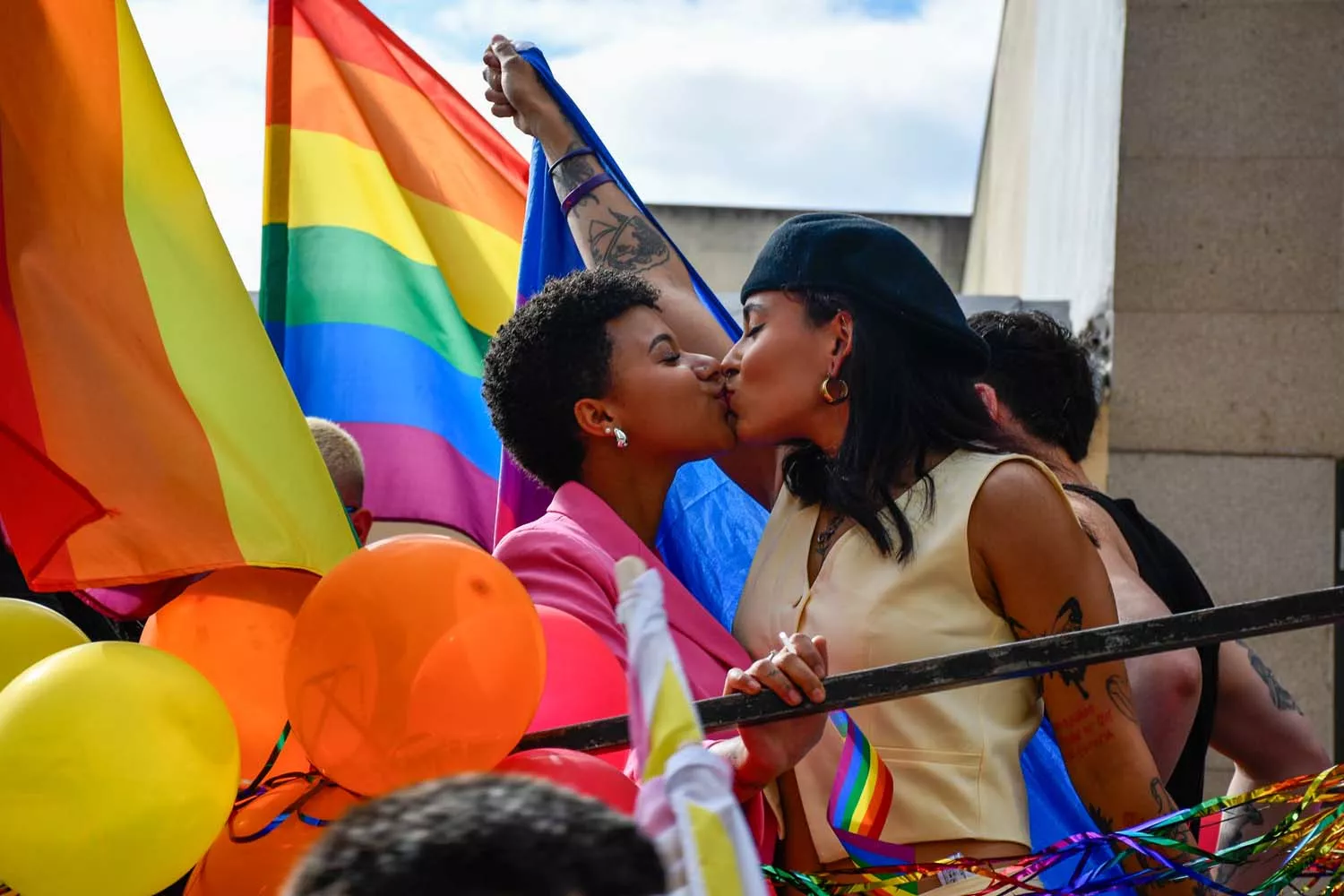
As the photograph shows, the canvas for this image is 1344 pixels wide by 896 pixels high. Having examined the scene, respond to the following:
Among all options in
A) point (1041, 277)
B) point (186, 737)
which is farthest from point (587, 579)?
point (1041, 277)

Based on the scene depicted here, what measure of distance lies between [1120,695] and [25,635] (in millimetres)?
1571

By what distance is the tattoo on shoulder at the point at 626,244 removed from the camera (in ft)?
11.4

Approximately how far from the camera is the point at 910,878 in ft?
6.77

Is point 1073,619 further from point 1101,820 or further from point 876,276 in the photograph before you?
point 876,276

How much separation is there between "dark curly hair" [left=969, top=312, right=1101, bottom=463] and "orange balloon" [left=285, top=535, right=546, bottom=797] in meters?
1.64

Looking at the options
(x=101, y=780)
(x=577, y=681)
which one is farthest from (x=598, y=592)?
(x=101, y=780)

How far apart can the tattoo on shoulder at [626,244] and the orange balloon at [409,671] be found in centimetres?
162

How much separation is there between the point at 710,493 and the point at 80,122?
150 cm

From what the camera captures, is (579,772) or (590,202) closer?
(579,772)

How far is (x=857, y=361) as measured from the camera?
8.20 ft

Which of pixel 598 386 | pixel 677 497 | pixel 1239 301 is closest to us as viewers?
pixel 598 386

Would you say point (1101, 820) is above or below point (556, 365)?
below

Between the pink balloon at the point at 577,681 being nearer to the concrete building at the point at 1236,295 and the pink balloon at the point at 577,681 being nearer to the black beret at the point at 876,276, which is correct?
the black beret at the point at 876,276

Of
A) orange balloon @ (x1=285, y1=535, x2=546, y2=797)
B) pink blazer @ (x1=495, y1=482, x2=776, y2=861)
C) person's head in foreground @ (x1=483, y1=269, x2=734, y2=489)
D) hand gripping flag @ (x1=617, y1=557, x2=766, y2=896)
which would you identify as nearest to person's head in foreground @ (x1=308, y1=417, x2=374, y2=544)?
person's head in foreground @ (x1=483, y1=269, x2=734, y2=489)
